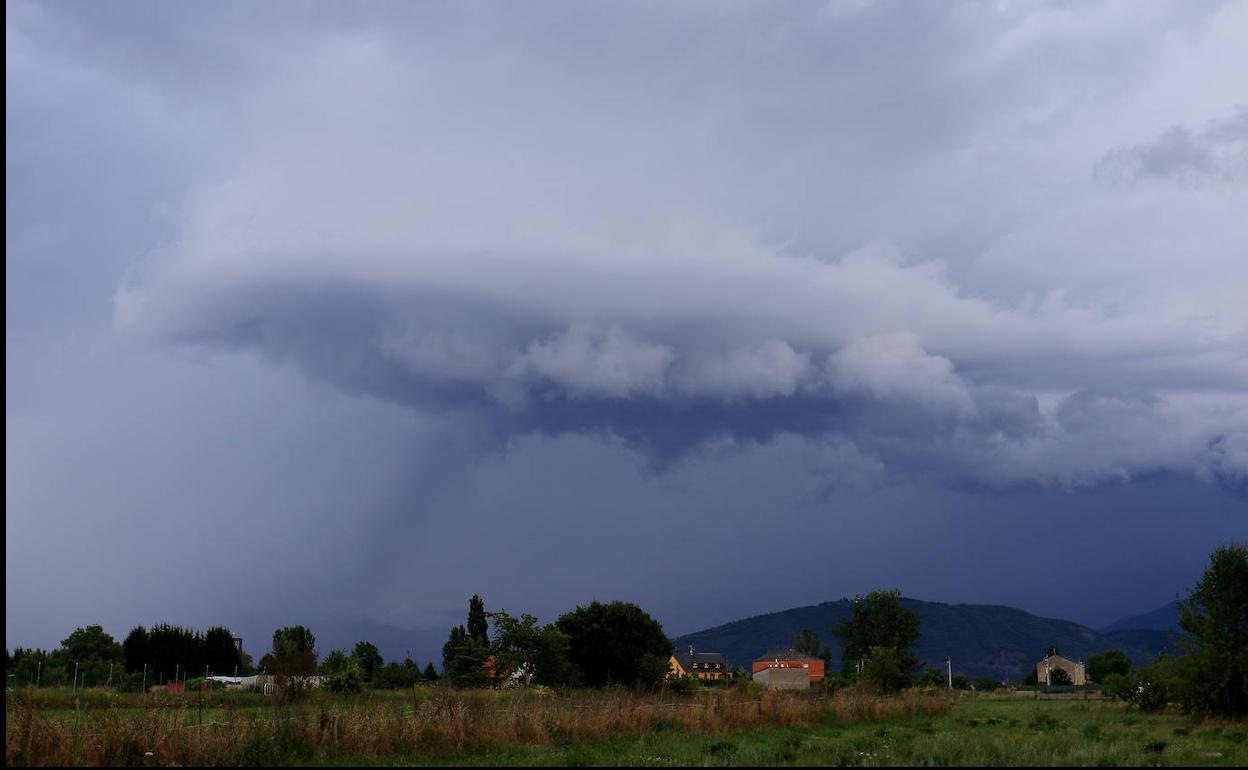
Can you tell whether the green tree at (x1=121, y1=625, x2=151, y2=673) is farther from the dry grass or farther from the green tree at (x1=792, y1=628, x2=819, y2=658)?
the green tree at (x1=792, y1=628, x2=819, y2=658)

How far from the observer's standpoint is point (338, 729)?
24594 mm

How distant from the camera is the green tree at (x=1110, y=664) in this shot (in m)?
126

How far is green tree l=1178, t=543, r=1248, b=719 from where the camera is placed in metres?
41.2

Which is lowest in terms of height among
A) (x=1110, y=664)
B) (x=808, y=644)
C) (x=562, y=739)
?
(x=1110, y=664)

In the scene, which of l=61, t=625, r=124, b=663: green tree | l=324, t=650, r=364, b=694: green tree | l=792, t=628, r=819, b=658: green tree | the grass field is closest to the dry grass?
the grass field

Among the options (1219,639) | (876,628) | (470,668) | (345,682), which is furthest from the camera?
(876,628)

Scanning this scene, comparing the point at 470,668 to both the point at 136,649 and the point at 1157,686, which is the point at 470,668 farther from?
the point at 136,649

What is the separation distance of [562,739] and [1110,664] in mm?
127246

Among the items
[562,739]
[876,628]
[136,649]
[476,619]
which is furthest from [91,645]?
[562,739]

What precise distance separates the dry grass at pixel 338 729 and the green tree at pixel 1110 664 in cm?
9832

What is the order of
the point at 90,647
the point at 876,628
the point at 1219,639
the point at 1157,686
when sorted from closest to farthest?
the point at 1219,639 → the point at 1157,686 → the point at 876,628 → the point at 90,647

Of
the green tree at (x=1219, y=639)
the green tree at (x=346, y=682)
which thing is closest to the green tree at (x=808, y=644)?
the green tree at (x=346, y=682)

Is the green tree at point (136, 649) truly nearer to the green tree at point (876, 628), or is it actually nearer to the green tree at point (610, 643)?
the green tree at point (610, 643)

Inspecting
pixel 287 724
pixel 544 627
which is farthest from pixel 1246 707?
pixel 544 627
